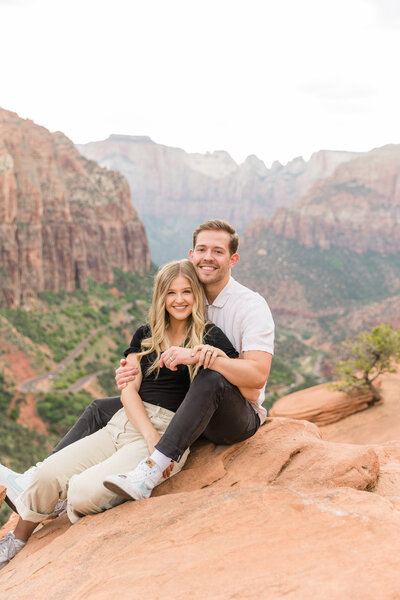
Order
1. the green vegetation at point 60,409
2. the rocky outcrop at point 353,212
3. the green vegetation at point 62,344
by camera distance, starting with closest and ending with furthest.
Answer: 1. the green vegetation at point 62,344
2. the green vegetation at point 60,409
3. the rocky outcrop at point 353,212

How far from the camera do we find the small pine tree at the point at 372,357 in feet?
54.2

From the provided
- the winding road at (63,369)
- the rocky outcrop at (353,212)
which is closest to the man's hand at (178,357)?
the winding road at (63,369)

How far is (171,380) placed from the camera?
5266 millimetres

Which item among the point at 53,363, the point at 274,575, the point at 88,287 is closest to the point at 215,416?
the point at 274,575

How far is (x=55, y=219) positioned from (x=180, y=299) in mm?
60158

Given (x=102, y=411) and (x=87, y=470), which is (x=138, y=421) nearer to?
(x=87, y=470)

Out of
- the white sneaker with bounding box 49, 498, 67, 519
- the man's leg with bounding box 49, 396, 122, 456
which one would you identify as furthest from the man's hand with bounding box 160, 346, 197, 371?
the white sneaker with bounding box 49, 498, 67, 519

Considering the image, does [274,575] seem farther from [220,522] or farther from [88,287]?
[88,287]

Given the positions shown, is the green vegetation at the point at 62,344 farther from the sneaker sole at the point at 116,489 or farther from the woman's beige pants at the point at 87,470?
the sneaker sole at the point at 116,489

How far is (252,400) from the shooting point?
509cm

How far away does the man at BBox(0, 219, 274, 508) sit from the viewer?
14.9 feet

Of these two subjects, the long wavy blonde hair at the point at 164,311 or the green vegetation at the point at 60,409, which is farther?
the green vegetation at the point at 60,409

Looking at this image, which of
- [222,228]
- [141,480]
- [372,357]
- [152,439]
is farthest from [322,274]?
[141,480]

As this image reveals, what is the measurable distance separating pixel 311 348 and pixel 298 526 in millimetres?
79090
